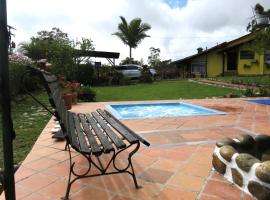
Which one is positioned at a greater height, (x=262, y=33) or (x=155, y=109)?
(x=262, y=33)

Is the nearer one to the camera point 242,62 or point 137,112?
point 137,112

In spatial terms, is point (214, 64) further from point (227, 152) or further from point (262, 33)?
point (227, 152)

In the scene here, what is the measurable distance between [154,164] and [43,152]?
1566 mm

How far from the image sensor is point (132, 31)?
26.3 m

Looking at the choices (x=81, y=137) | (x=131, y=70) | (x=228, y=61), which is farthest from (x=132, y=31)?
(x=81, y=137)

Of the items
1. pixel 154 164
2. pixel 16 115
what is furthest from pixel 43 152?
pixel 16 115

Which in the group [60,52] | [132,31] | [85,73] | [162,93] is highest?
[132,31]

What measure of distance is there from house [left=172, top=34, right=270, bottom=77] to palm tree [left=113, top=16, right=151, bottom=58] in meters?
4.86

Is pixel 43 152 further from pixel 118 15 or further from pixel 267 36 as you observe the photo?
pixel 118 15

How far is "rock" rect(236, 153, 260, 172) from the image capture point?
8.04 ft

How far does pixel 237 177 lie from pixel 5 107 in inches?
83.4

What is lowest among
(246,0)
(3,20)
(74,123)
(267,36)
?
(74,123)

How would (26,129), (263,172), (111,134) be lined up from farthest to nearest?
(26,129), (111,134), (263,172)

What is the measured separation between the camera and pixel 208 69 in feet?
86.5
